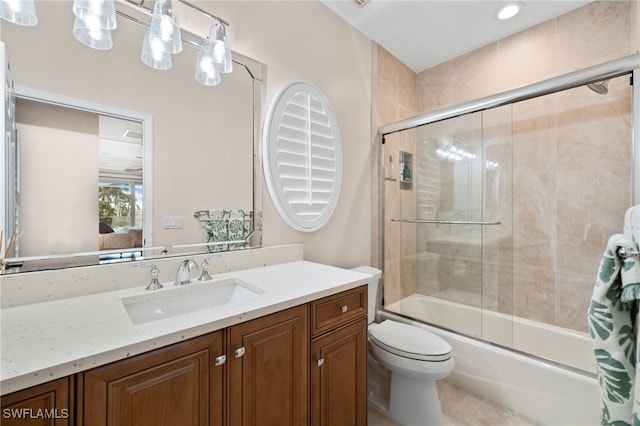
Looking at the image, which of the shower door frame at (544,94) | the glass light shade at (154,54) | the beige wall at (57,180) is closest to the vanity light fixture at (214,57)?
the glass light shade at (154,54)


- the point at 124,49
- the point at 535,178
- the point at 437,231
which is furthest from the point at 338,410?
the point at 535,178

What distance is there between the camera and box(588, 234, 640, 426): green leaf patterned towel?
0.79m

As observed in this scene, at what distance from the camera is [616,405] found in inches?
31.7

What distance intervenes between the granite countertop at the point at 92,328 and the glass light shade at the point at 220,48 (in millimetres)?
1029

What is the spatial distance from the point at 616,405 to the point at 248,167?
64.5 inches

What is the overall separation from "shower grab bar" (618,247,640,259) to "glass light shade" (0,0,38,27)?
1949mm

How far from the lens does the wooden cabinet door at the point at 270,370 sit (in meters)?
0.86

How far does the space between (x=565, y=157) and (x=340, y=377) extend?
7.07ft

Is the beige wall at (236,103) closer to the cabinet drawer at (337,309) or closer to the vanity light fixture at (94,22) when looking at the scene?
the vanity light fixture at (94,22)

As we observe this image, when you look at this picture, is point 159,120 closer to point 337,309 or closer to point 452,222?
point 337,309

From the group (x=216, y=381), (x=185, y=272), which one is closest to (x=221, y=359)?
(x=216, y=381)

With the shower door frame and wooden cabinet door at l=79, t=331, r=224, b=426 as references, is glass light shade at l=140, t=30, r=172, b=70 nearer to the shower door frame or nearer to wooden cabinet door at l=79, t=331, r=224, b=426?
wooden cabinet door at l=79, t=331, r=224, b=426

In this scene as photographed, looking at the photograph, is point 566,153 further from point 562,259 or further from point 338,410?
point 338,410

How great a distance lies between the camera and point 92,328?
0.74m
